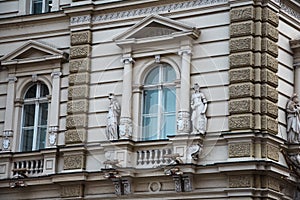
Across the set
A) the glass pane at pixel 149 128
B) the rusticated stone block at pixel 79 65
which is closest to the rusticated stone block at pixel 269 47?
the glass pane at pixel 149 128

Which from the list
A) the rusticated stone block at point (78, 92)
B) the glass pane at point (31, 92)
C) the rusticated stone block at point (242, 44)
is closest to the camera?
the rusticated stone block at point (242, 44)

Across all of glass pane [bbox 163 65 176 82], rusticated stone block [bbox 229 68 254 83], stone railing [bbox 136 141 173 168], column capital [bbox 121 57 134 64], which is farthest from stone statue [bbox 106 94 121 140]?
rusticated stone block [bbox 229 68 254 83]

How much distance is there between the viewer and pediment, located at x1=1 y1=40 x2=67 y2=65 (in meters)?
25.7

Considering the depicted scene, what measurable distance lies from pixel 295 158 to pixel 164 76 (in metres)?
4.44

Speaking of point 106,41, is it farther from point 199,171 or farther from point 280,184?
point 280,184

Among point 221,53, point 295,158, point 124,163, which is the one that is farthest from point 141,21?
point 295,158

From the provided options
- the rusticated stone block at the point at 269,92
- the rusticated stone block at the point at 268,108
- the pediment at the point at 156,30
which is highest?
the pediment at the point at 156,30

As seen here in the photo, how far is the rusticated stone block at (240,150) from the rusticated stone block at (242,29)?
3144 mm

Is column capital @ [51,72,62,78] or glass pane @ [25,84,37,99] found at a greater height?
column capital @ [51,72,62,78]

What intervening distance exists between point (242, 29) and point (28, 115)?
7.57 metres

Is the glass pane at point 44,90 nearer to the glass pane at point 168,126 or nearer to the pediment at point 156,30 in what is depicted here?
A: the pediment at point 156,30

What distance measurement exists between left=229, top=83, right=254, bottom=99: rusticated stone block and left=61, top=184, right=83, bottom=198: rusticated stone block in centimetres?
524

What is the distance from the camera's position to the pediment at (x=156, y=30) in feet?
77.5

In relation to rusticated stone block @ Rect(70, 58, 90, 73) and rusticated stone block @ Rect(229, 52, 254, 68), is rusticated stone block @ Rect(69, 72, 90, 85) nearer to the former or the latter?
rusticated stone block @ Rect(70, 58, 90, 73)
